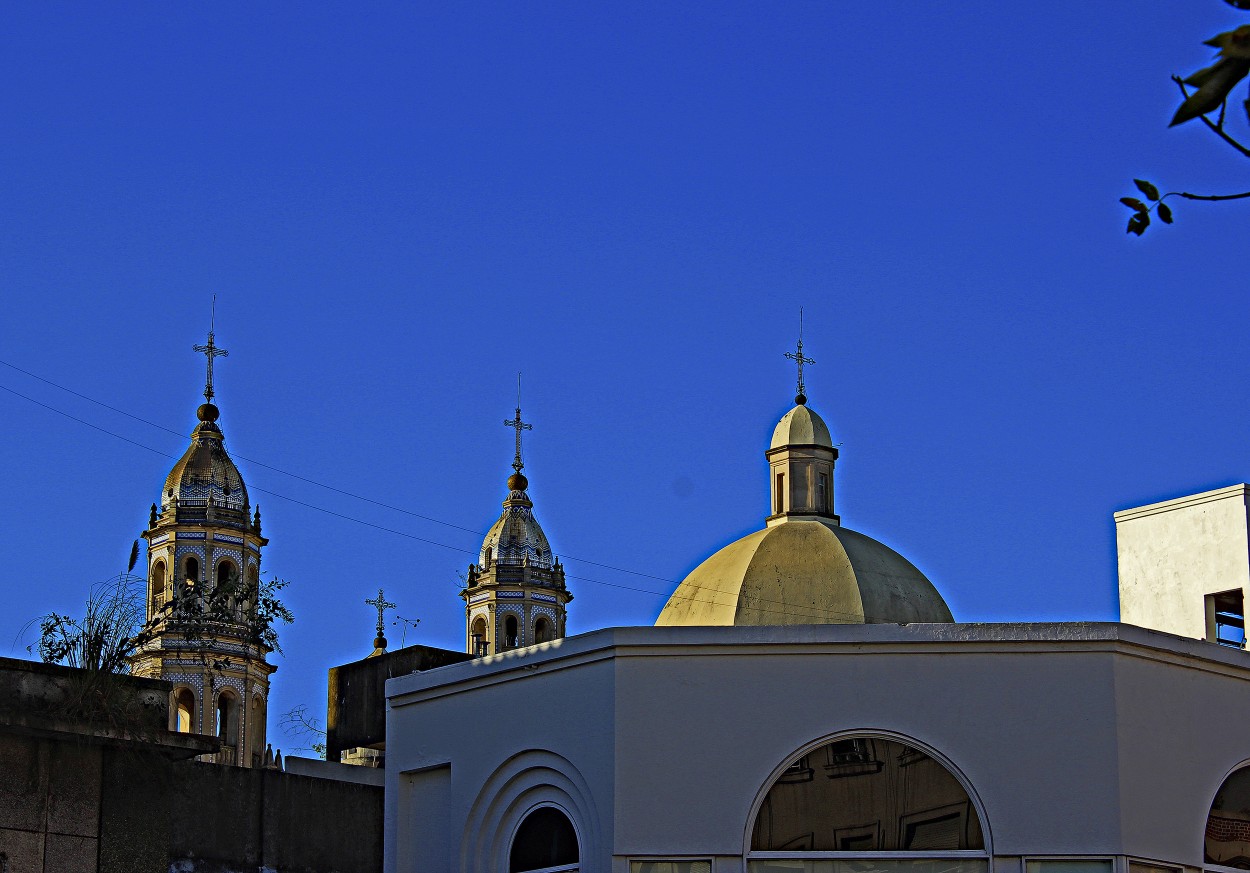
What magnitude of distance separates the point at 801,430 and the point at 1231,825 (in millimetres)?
18532

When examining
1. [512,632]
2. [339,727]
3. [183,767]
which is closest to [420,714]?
[183,767]

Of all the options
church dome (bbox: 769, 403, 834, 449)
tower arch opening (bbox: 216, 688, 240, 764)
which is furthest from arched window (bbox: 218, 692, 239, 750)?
church dome (bbox: 769, 403, 834, 449)

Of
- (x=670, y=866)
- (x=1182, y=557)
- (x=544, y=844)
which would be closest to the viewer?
(x=670, y=866)

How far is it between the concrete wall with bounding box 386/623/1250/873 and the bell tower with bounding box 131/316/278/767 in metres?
49.6

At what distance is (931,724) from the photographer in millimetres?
15312

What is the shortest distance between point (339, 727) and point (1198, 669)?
10286mm

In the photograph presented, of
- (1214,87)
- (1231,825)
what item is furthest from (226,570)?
(1214,87)

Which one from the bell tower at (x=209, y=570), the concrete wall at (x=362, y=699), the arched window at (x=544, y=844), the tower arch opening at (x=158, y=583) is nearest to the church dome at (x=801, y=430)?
the concrete wall at (x=362, y=699)

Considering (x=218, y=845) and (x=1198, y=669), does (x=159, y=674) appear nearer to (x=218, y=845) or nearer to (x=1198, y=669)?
(x=218, y=845)

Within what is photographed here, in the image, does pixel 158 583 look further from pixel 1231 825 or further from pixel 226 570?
pixel 1231 825

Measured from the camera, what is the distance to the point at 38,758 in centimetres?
1612

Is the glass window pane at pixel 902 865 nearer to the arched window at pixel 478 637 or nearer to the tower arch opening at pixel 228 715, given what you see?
the tower arch opening at pixel 228 715

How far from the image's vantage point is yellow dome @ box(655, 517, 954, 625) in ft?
98.0

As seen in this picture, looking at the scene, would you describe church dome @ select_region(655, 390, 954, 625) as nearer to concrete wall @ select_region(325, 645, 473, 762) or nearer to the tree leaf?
concrete wall @ select_region(325, 645, 473, 762)
